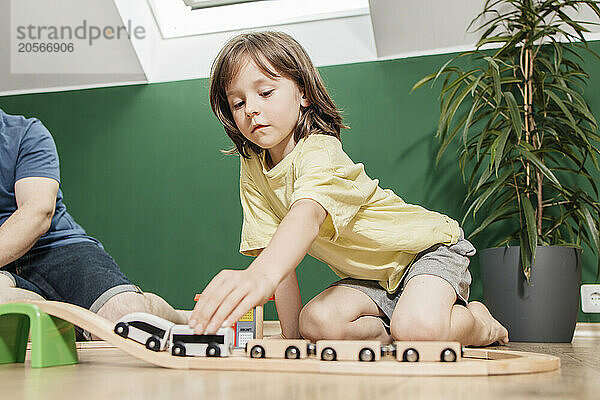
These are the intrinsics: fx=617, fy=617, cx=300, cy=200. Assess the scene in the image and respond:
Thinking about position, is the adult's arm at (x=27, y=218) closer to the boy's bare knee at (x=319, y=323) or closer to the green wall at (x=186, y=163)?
the boy's bare knee at (x=319, y=323)

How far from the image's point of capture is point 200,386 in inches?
29.7

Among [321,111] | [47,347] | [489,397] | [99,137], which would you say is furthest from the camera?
[99,137]

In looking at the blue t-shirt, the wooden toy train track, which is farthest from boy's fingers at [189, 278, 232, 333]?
the blue t-shirt

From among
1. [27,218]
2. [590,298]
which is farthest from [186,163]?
[590,298]

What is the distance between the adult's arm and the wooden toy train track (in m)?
0.77

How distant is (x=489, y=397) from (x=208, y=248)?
2194 millimetres

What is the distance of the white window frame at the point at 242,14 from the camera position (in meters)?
2.74

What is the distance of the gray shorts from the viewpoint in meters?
1.44

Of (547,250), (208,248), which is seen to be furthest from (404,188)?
(208,248)

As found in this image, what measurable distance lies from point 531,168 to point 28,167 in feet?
5.59

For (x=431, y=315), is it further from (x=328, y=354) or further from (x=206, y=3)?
(x=206, y=3)

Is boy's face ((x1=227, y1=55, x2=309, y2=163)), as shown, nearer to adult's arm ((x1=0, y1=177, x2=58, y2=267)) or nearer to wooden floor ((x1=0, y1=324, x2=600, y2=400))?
wooden floor ((x1=0, y1=324, x2=600, y2=400))

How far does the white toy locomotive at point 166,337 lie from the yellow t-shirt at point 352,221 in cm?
35

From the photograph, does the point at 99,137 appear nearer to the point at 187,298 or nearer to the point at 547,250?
the point at 187,298
